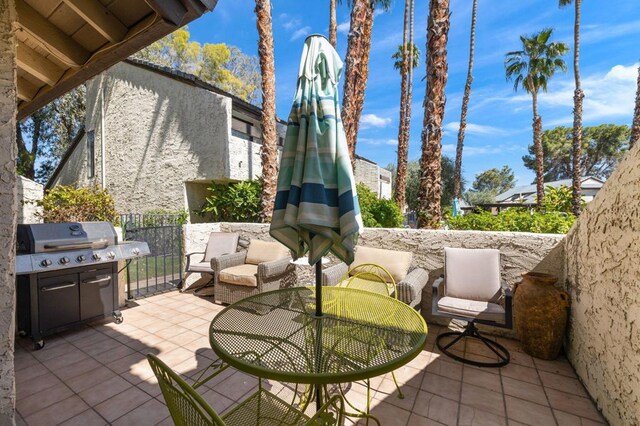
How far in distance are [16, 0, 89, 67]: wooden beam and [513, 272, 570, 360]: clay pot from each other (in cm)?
528

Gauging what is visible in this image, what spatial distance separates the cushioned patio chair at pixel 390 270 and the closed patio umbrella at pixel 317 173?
5.81 ft

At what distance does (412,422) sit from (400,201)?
10.1 m

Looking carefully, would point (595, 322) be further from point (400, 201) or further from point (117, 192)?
point (117, 192)

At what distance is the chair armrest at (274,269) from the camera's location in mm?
4344

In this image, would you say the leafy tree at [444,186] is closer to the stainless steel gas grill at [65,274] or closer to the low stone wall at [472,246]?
the low stone wall at [472,246]

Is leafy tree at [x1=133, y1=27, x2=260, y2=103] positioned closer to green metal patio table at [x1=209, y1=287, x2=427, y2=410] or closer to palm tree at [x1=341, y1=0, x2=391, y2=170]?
palm tree at [x1=341, y1=0, x2=391, y2=170]

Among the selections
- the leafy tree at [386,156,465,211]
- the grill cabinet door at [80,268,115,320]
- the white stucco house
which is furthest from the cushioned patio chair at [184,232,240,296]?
the leafy tree at [386,156,465,211]

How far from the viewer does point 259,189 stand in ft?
26.8

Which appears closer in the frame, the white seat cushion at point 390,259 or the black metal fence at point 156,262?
the white seat cushion at point 390,259

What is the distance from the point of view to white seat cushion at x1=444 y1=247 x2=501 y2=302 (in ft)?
11.3

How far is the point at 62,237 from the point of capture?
340cm

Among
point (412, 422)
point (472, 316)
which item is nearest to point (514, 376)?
point (472, 316)

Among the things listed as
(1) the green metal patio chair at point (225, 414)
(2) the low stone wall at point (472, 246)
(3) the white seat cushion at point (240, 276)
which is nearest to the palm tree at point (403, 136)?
(2) the low stone wall at point (472, 246)

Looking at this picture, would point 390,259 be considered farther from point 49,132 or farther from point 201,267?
point 49,132
